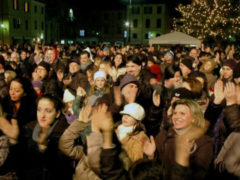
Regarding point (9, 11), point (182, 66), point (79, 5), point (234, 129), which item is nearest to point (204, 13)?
point (182, 66)

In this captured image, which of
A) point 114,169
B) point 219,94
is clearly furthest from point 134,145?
point 219,94

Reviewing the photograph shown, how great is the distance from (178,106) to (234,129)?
0.80m

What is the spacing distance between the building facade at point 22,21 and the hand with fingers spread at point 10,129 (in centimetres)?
4212

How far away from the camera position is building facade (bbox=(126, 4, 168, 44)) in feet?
228

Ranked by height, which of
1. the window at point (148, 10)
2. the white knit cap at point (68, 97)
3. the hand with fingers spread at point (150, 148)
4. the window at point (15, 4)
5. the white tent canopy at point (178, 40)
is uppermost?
the window at point (148, 10)

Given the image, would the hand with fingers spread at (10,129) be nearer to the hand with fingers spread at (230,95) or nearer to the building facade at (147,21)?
the hand with fingers spread at (230,95)

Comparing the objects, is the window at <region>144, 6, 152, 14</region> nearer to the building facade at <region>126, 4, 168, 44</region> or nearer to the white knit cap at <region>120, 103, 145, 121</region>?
the building facade at <region>126, 4, 168, 44</region>

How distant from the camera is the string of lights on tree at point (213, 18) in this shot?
26.9 metres

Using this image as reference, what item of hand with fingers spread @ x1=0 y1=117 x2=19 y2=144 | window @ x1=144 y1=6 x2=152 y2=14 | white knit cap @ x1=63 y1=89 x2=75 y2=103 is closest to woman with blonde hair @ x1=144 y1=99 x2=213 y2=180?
hand with fingers spread @ x1=0 y1=117 x2=19 y2=144

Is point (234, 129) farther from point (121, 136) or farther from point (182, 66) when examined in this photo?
point (182, 66)

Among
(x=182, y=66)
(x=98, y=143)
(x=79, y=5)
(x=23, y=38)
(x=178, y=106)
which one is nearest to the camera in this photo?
(x=98, y=143)

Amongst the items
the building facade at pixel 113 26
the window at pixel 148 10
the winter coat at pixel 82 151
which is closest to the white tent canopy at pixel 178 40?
the winter coat at pixel 82 151

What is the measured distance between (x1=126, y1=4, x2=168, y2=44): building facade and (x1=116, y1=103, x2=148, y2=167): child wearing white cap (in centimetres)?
6735

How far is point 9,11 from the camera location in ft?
150
